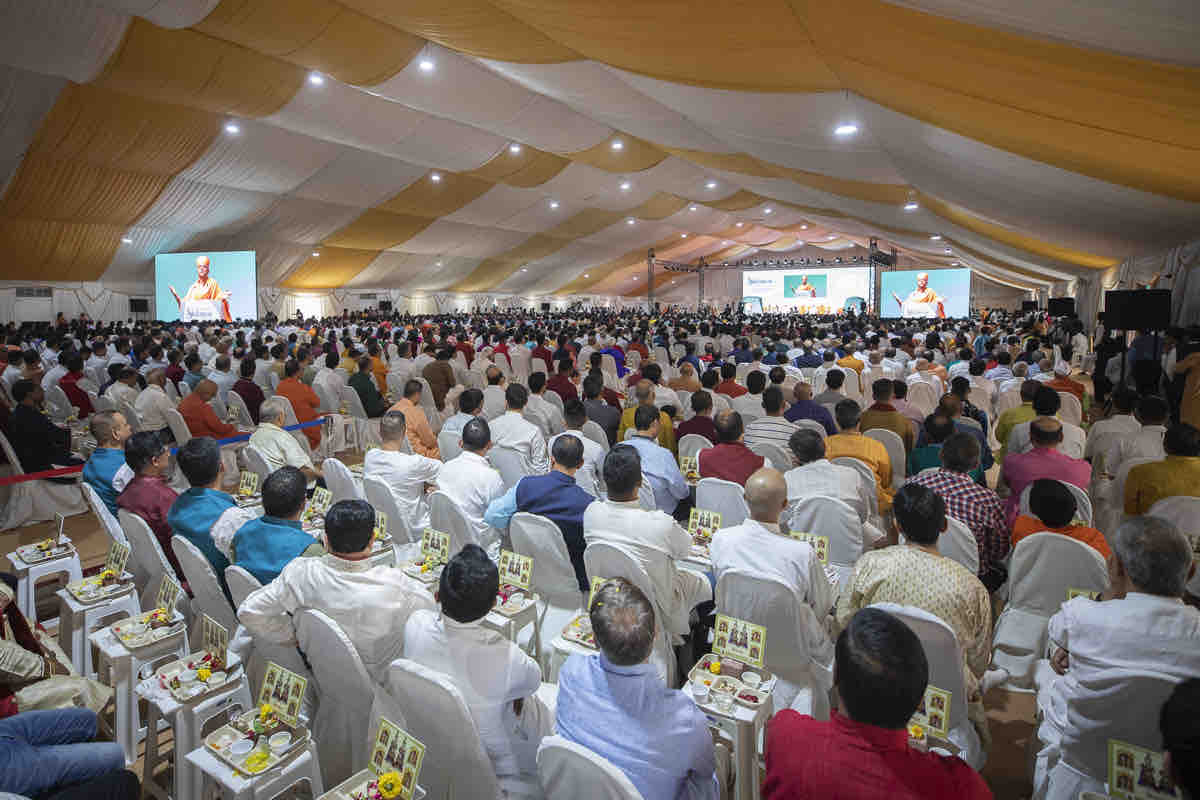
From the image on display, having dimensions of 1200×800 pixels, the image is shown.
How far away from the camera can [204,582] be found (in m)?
2.96

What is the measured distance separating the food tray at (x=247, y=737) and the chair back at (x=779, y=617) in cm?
163

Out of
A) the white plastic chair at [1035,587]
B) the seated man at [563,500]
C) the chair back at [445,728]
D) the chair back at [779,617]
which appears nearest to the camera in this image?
the chair back at [445,728]

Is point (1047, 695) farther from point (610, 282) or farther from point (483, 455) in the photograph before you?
point (610, 282)

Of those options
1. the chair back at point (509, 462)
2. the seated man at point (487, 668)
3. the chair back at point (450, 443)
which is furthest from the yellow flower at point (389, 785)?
the chair back at point (450, 443)

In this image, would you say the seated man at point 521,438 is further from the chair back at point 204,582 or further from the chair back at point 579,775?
the chair back at point 579,775

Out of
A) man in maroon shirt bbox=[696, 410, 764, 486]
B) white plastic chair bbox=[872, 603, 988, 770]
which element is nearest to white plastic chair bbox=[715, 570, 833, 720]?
white plastic chair bbox=[872, 603, 988, 770]

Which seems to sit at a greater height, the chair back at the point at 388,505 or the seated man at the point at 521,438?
the seated man at the point at 521,438

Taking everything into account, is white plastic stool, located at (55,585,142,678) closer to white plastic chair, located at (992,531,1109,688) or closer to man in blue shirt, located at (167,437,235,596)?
man in blue shirt, located at (167,437,235,596)

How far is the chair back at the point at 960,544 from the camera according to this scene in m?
3.28

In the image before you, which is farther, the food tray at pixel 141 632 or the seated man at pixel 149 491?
the seated man at pixel 149 491

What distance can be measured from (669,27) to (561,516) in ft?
15.6

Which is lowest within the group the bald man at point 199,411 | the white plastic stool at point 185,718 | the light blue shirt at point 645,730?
the white plastic stool at point 185,718

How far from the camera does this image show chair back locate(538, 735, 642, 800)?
1.45 meters

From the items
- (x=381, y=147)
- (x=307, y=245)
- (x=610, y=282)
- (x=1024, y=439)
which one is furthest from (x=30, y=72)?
(x=610, y=282)
